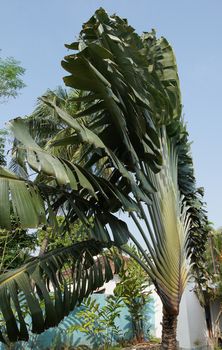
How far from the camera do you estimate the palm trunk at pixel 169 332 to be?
14.2 feet

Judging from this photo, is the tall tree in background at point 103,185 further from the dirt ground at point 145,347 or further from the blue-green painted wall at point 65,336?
the dirt ground at point 145,347

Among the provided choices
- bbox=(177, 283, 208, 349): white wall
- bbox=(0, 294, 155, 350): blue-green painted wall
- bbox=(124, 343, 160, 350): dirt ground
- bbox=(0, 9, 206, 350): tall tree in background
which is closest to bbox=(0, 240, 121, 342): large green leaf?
bbox=(0, 9, 206, 350): tall tree in background

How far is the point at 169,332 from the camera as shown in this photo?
438cm

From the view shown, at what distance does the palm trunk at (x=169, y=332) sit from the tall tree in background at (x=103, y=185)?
11 mm

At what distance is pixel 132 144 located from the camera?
168 inches

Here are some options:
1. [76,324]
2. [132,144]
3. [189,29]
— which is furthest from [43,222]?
[76,324]

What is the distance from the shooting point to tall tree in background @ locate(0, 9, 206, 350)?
322 cm

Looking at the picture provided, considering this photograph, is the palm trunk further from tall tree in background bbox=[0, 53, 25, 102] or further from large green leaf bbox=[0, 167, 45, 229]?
tall tree in background bbox=[0, 53, 25, 102]

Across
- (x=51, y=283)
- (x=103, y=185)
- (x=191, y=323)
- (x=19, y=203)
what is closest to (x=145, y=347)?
(x=191, y=323)

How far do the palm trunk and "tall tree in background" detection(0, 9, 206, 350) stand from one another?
0.01 meters

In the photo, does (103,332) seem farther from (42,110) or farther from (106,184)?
(106,184)

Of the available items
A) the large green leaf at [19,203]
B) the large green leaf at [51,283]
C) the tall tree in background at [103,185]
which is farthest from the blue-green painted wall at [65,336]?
the large green leaf at [19,203]

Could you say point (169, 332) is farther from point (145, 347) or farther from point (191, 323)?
point (191, 323)

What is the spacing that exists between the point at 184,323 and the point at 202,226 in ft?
29.8
